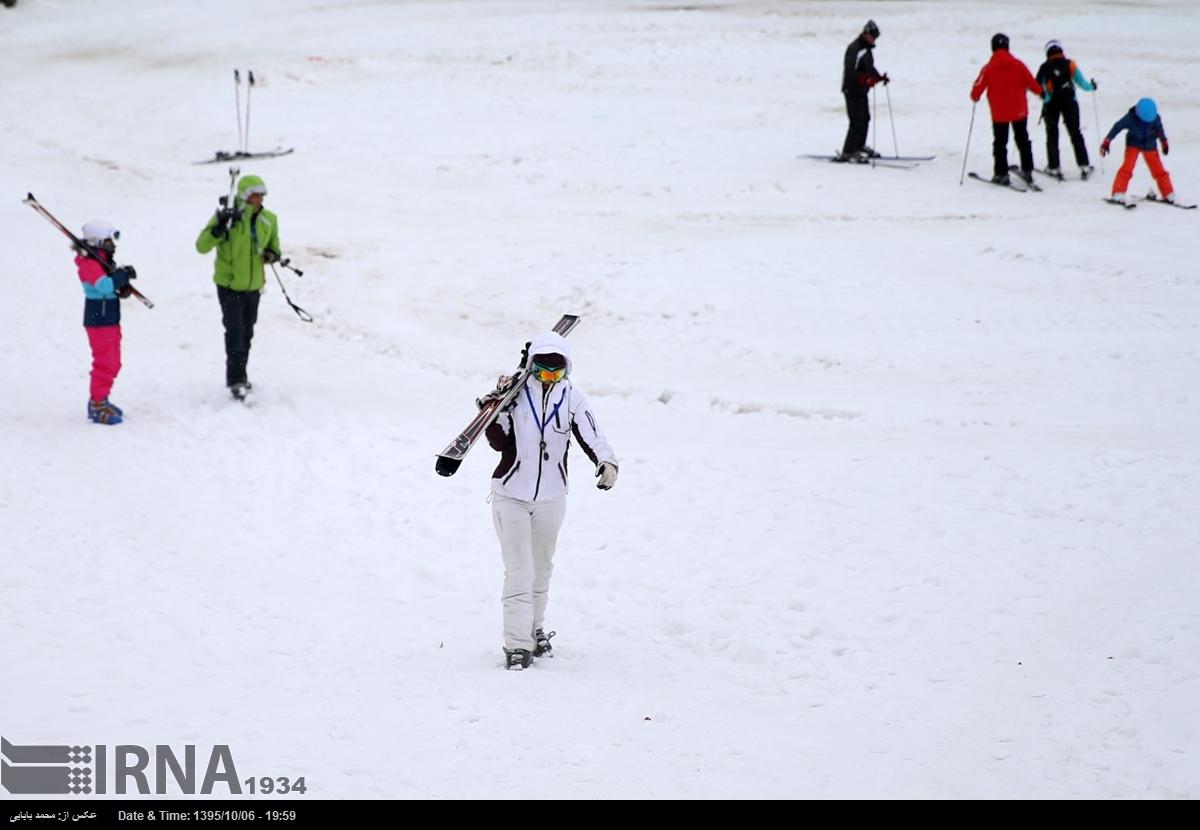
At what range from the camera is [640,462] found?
11664 millimetres

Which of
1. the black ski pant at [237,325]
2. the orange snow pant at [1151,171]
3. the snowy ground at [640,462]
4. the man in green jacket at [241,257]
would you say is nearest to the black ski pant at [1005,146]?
the snowy ground at [640,462]

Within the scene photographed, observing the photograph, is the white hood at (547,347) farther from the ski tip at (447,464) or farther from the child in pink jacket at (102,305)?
the child in pink jacket at (102,305)

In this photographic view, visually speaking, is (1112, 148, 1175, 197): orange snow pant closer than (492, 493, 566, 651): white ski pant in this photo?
No

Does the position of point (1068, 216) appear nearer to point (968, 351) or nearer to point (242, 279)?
point (968, 351)

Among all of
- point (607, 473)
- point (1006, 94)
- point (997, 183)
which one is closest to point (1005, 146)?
point (997, 183)

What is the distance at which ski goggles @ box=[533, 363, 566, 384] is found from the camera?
7.78 meters

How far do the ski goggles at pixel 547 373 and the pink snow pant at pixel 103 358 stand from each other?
5731mm

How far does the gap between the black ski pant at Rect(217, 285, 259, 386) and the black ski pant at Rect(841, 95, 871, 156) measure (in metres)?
10.3

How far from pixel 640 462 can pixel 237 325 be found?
13.6 feet

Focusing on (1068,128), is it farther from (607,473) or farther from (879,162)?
(607,473)

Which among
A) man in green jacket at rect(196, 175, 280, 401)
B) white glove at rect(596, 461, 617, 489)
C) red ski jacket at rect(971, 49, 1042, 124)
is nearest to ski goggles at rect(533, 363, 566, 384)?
white glove at rect(596, 461, 617, 489)

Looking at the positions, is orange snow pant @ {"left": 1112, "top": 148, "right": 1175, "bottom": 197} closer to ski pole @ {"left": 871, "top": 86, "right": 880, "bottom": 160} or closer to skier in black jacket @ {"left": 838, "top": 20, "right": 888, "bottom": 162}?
skier in black jacket @ {"left": 838, "top": 20, "right": 888, "bottom": 162}

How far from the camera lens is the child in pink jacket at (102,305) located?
11.6 m

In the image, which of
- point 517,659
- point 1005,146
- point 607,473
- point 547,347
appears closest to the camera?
point 547,347
